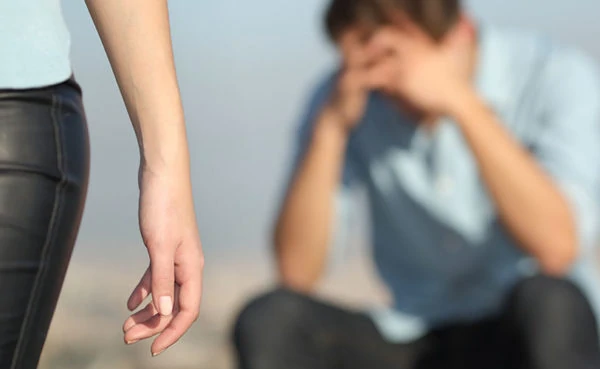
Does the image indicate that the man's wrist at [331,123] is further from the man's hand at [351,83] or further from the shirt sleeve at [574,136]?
the shirt sleeve at [574,136]

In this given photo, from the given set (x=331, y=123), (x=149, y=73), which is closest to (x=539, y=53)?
(x=331, y=123)

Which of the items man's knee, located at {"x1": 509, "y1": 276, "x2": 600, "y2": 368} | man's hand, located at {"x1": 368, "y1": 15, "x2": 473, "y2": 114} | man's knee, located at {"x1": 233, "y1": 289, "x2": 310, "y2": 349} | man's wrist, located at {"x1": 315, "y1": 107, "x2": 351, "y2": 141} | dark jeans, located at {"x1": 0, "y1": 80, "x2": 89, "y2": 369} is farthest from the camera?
man's wrist, located at {"x1": 315, "y1": 107, "x2": 351, "y2": 141}

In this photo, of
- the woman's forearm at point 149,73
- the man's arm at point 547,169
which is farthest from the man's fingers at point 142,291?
the man's arm at point 547,169

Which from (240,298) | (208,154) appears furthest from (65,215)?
(208,154)

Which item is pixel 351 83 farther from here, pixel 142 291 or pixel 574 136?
pixel 142 291

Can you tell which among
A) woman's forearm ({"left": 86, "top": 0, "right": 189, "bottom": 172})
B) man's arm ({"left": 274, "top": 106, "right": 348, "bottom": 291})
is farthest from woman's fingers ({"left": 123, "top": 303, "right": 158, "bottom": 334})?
man's arm ({"left": 274, "top": 106, "right": 348, "bottom": 291})

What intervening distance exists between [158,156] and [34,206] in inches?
5.0

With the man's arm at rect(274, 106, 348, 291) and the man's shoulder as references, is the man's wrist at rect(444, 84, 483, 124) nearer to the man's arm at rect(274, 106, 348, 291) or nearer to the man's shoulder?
the man's shoulder

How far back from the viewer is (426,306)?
2459 millimetres

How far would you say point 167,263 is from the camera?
1097mm

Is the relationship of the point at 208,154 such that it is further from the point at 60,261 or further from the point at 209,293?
the point at 60,261

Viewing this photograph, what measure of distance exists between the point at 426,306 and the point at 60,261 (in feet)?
4.74

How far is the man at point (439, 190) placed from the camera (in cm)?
230

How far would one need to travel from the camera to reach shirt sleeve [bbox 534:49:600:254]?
232 centimetres
